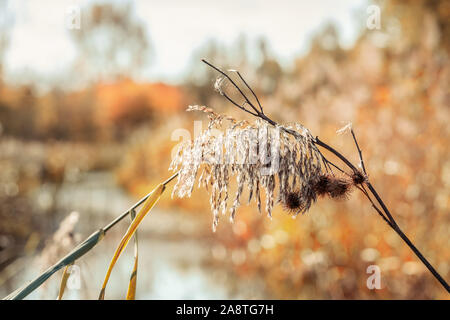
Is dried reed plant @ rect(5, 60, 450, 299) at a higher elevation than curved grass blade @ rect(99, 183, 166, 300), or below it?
higher

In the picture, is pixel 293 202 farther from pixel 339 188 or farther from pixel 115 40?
pixel 115 40

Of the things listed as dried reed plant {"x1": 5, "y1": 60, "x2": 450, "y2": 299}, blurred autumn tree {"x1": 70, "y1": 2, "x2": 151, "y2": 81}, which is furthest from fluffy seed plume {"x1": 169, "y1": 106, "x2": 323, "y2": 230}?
blurred autumn tree {"x1": 70, "y1": 2, "x2": 151, "y2": 81}

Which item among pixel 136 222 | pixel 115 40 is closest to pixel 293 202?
pixel 136 222

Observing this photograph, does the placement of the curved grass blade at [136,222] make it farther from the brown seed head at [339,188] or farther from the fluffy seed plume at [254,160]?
the brown seed head at [339,188]

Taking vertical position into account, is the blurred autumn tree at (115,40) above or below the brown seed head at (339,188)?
above

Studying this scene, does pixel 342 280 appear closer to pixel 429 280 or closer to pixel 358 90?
pixel 429 280

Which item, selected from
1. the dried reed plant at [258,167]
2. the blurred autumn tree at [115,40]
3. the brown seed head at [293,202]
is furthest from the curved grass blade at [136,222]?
the blurred autumn tree at [115,40]

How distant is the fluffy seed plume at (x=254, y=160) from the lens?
3.20 ft

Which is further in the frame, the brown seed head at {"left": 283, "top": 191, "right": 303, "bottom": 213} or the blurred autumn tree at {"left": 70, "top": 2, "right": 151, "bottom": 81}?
the blurred autumn tree at {"left": 70, "top": 2, "right": 151, "bottom": 81}

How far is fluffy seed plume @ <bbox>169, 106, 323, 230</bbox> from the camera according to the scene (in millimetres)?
975

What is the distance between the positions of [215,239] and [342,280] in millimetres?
2045

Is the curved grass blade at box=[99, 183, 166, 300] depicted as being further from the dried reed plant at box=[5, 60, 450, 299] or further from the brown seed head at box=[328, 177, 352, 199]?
the brown seed head at box=[328, 177, 352, 199]

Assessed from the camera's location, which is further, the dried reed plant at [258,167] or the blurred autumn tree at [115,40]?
the blurred autumn tree at [115,40]

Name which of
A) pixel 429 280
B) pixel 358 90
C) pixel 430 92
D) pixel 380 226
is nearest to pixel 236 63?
pixel 358 90
